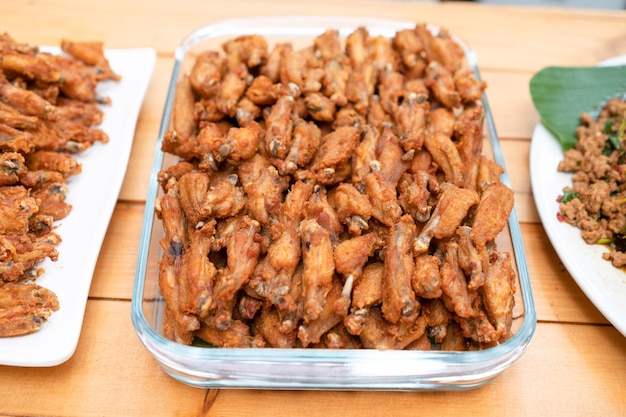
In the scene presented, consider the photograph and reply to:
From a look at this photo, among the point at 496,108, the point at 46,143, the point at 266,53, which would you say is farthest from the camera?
the point at 496,108

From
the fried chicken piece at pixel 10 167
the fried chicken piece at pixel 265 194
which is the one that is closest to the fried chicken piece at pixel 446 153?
the fried chicken piece at pixel 265 194

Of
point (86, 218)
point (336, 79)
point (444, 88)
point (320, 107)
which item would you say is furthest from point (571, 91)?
point (86, 218)

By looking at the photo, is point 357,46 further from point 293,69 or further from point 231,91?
point 231,91

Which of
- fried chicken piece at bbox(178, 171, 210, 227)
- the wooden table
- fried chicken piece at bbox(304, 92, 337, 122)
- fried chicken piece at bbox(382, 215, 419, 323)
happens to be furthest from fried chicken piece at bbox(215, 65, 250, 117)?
fried chicken piece at bbox(382, 215, 419, 323)

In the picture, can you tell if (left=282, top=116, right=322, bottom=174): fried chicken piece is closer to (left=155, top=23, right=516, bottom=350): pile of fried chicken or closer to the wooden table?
(left=155, top=23, right=516, bottom=350): pile of fried chicken

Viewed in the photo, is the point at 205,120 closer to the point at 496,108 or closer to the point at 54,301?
the point at 54,301

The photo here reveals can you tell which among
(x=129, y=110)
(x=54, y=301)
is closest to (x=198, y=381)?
(x=54, y=301)

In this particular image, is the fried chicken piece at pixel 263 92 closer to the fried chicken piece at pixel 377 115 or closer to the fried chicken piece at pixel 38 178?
the fried chicken piece at pixel 377 115
